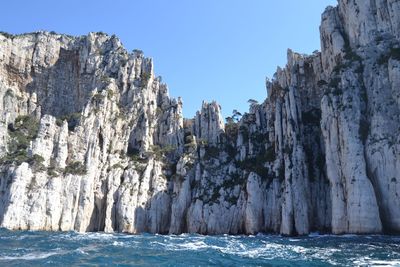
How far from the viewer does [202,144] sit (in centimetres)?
10625

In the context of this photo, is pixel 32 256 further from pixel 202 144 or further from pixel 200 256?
pixel 202 144

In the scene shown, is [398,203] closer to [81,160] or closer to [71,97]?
[81,160]

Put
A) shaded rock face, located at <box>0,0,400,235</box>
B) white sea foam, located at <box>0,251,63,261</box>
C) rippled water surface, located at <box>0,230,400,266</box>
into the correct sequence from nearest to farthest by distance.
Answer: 1. rippled water surface, located at <box>0,230,400,266</box>
2. white sea foam, located at <box>0,251,63,261</box>
3. shaded rock face, located at <box>0,0,400,235</box>

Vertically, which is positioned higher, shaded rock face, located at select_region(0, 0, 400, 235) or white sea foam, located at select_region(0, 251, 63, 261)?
shaded rock face, located at select_region(0, 0, 400, 235)

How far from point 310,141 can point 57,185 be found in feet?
174

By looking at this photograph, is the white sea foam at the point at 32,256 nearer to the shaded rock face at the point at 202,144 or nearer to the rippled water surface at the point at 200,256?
the rippled water surface at the point at 200,256

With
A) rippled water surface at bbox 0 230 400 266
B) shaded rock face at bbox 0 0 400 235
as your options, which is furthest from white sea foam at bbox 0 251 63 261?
shaded rock face at bbox 0 0 400 235

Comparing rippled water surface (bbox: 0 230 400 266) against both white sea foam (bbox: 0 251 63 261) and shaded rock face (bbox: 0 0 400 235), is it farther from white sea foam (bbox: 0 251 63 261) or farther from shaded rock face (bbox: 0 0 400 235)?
shaded rock face (bbox: 0 0 400 235)

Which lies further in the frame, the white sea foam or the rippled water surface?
the white sea foam

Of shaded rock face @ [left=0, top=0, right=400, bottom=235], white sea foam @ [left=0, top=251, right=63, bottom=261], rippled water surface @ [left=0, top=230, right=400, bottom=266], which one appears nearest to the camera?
rippled water surface @ [left=0, top=230, right=400, bottom=266]

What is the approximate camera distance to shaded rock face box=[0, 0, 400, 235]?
6800 centimetres

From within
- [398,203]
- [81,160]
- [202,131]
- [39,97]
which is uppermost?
[39,97]

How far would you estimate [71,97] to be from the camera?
399 ft

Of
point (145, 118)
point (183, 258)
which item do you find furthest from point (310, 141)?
point (183, 258)
